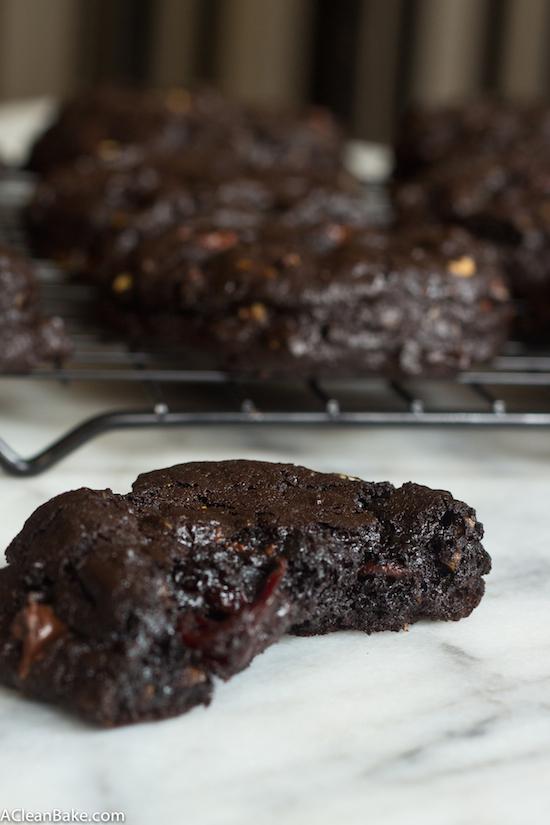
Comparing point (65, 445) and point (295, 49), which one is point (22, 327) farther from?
point (295, 49)

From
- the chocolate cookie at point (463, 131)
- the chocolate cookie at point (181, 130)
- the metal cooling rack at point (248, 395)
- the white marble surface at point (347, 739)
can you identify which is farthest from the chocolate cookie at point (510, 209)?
the white marble surface at point (347, 739)

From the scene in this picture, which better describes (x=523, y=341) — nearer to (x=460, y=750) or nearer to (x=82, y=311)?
(x=82, y=311)

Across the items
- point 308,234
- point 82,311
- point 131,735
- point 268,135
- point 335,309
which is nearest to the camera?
point 131,735

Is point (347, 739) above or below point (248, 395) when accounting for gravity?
above

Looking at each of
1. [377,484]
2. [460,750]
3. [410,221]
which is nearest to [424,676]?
[460,750]

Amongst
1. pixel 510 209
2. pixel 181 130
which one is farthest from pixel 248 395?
pixel 181 130
